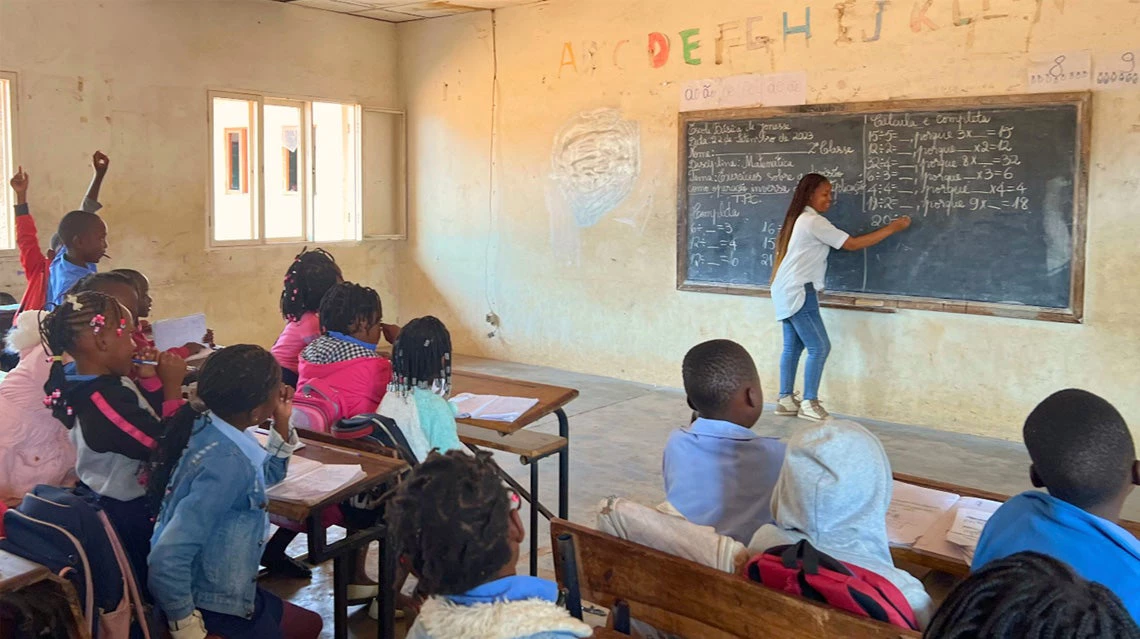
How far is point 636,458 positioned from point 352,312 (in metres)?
2.32

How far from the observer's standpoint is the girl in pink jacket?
2.52 meters

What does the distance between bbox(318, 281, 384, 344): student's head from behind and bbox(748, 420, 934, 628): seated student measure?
1.68 metres

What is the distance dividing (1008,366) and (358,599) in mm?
3836

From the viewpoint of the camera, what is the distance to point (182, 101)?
6793 millimetres

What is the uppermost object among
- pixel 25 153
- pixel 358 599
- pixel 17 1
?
pixel 17 1

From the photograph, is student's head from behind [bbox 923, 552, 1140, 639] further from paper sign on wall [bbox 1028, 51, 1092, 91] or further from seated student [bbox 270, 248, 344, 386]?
paper sign on wall [bbox 1028, 51, 1092, 91]

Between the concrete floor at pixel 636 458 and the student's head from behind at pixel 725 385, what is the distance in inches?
47.6

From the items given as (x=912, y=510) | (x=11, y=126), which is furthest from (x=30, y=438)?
(x=11, y=126)

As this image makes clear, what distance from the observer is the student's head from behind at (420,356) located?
268cm

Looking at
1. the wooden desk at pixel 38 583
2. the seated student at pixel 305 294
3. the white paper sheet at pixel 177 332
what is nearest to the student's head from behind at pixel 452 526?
the wooden desk at pixel 38 583

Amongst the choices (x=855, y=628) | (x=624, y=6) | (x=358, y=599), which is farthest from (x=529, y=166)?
(x=855, y=628)

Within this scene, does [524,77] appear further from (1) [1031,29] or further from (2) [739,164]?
(1) [1031,29]

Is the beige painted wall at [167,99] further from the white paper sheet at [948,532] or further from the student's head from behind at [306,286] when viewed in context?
the white paper sheet at [948,532]

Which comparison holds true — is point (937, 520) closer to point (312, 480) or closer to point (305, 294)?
point (312, 480)
